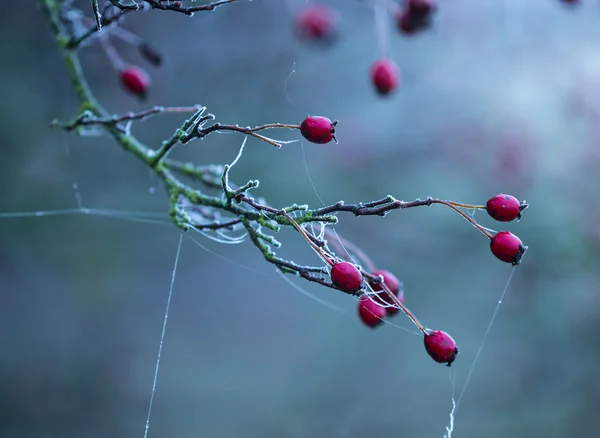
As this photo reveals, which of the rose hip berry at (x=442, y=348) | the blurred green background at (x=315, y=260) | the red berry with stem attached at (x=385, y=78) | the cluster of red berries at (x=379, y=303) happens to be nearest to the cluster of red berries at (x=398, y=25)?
the red berry with stem attached at (x=385, y=78)

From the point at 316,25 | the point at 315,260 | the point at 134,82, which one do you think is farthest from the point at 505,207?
the point at 315,260

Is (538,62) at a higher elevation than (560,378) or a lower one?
higher

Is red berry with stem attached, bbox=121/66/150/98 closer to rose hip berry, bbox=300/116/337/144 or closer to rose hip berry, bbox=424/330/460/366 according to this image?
rose hip berry, bbox=300/116/337/144

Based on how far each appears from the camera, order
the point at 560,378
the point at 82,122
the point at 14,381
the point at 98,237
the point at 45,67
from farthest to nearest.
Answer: the point at 560,378, the point at 98,237, the point at 14,381, the point at 45,67, the point at 82,122

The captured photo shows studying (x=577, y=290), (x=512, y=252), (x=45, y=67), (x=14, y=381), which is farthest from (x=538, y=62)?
(x=14, y=381)

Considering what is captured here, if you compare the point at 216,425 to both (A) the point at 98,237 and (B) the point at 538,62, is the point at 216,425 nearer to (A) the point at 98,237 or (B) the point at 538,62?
(A) the point at 98,237

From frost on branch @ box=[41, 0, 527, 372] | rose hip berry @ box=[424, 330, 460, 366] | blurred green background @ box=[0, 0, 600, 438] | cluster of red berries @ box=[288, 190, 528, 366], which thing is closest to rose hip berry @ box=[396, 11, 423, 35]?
frost on branch @ box=[41, 0, 527, 372]
